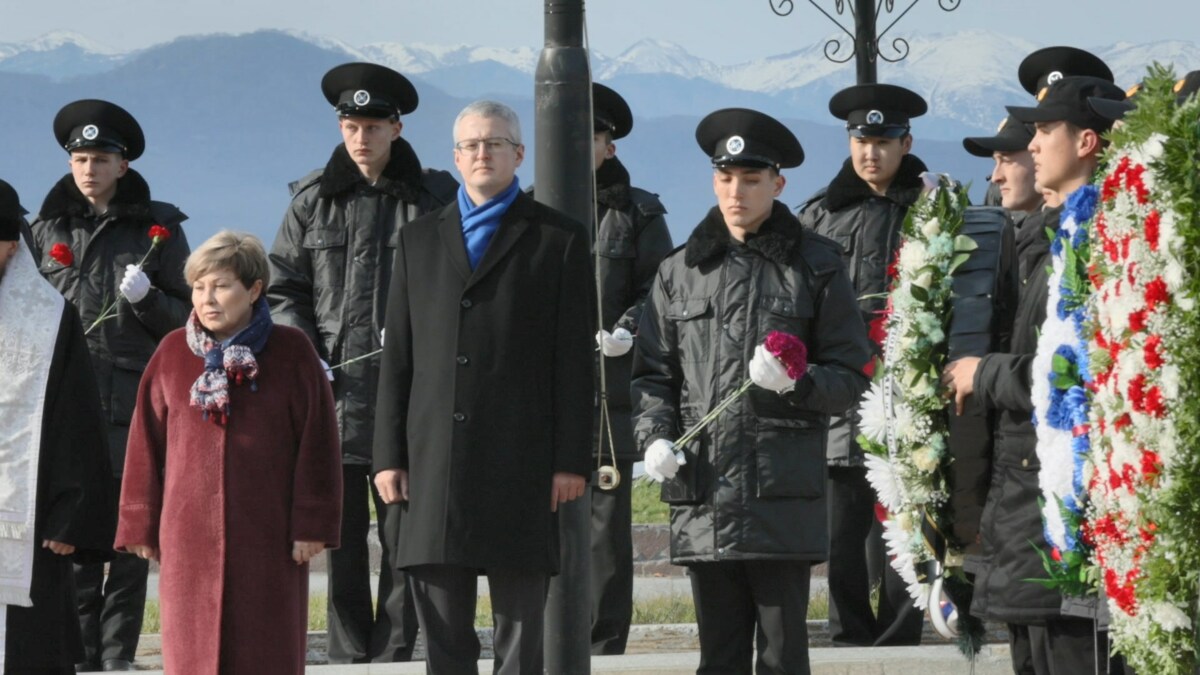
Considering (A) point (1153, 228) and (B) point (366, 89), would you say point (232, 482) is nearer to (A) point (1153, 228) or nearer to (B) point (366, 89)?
(B) point (366, 89)

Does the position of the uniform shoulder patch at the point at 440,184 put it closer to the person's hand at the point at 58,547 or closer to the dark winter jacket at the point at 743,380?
the dark winter jacket at the point at 743,380

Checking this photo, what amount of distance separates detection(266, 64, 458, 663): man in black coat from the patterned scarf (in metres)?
1.70

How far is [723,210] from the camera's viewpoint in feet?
25.3

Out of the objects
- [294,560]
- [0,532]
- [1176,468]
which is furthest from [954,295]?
[0,532]

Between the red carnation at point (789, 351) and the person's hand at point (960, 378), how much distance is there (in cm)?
105

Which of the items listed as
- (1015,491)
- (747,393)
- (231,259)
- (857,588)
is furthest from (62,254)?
(1015,491)

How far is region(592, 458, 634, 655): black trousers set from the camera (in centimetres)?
916

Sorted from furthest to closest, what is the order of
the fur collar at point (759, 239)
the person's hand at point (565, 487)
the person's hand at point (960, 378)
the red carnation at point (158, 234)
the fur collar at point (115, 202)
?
the fur collar at point (115, 202) → the red carnation at point (158, 234) → the fur collar at point (759, 239) → the person's hand at point (565, 487) → the person's hand at point (960, 378)

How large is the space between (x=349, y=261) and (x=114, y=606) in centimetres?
178

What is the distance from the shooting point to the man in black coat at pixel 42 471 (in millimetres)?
7328

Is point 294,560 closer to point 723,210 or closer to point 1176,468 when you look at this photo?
point 723,210

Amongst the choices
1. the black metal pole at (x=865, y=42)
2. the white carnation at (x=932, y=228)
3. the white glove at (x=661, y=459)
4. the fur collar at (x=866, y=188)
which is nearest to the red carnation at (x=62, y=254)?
the white glove at (x=661, y=459)

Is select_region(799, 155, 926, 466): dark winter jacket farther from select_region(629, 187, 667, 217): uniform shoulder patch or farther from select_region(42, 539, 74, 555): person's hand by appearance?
select_region(42, 539, 74, 555): person's hand

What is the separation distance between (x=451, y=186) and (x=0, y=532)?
8.63ft
